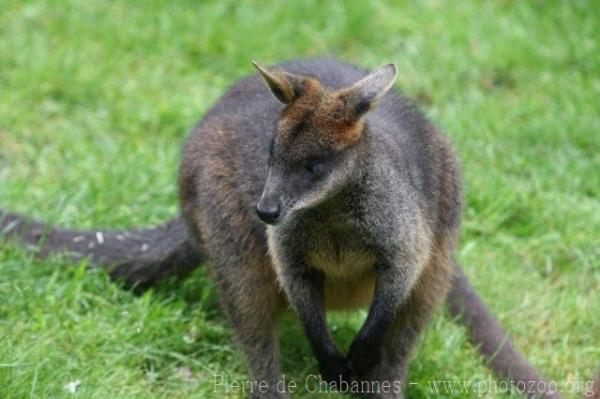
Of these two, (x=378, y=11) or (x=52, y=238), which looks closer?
(x=52, y=238)

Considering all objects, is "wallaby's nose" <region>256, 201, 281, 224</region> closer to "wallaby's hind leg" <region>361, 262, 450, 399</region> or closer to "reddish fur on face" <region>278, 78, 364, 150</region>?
"reddish fur on face" <region>278, 78, 364, 150</region>

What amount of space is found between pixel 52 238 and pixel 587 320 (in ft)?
9.34

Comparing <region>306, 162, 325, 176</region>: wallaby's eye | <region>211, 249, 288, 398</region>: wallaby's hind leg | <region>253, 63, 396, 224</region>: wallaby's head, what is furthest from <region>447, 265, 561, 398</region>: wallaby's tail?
<region>306, 162, 325, 176</region>: wallaby's eye

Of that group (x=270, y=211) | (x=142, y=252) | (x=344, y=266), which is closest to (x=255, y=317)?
(x=344, y=266)

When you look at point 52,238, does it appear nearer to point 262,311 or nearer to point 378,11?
point 262,311

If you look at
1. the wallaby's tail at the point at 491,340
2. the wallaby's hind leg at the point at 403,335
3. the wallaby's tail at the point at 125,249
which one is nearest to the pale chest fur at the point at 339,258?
the wallaby's hind leg at the point at 403,335

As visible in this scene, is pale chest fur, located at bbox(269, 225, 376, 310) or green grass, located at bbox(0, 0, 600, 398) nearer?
pale chest fur, located at bbox(269, 225, 376, 310)

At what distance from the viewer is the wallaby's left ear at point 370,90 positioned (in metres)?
4.77

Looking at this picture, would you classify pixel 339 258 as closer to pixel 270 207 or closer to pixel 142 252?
pixel 270 207

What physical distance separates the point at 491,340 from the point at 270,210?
75.9 inches

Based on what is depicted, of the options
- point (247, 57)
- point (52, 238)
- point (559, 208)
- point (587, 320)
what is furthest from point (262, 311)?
point (247, 57)

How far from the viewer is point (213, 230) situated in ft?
18.8

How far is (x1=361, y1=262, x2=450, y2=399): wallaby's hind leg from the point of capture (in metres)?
5.62

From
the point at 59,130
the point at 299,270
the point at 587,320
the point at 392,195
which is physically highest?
the point at 392,195
